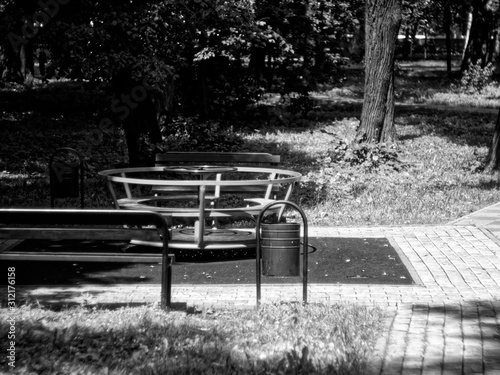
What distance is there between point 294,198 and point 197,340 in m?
8.19

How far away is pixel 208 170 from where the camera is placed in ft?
35.1

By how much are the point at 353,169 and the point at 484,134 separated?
7.74 metres

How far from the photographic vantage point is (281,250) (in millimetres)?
7414

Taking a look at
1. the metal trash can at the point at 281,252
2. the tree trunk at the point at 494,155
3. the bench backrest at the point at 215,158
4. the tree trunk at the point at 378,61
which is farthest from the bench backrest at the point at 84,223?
the tree trunk at the point at 378,61

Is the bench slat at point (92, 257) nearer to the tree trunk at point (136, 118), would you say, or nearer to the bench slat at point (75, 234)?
the bench slat at point (75, 234)

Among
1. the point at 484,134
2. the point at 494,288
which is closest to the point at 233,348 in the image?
the point at 494,288

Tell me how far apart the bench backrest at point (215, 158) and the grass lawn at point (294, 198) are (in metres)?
0.97

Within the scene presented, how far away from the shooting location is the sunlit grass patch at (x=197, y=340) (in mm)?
5461

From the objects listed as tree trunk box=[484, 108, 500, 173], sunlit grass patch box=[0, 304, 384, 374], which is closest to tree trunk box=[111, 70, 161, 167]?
tree trunk box=[484, 108, 500, 173]

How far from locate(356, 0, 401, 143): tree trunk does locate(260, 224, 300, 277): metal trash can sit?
11.7 m

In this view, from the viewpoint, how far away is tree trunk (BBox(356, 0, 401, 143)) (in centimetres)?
1897

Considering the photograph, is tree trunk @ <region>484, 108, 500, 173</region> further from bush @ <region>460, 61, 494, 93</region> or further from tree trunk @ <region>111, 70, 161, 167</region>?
bush @ <region>460, 61, 494, 93</region>

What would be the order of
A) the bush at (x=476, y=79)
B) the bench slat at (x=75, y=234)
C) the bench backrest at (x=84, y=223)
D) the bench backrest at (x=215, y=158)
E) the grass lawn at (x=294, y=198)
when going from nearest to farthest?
1. the grass lawn at (x=294, y=198)
2. the bench backrest at (x=84, y=223)
3. the bench slat at (x=75, y=234)
4. the bench backrest at (x=215, y=158)
5. the bush at (x=476, y=79)

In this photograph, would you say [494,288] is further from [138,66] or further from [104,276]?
[138,66]
